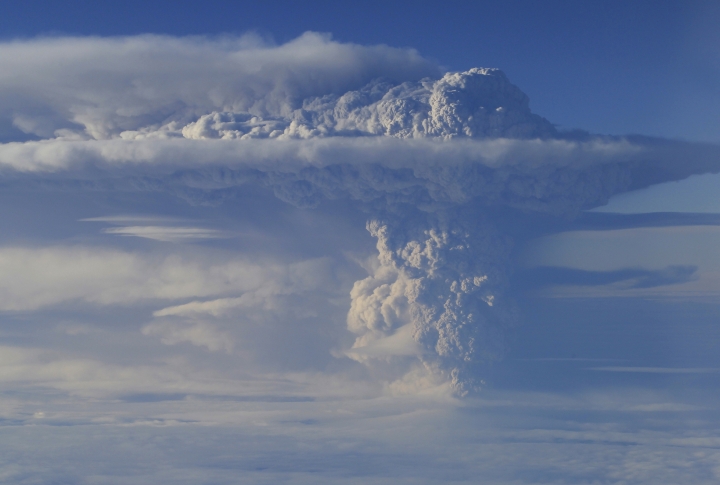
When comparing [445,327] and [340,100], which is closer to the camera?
[340,100]

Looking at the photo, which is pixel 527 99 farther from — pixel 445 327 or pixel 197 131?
pixel 197 131

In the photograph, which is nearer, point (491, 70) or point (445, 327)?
point (491, 70)

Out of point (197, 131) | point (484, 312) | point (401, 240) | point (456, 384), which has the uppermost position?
point (197, 131)

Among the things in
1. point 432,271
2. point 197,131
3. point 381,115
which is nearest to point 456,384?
point 432,271

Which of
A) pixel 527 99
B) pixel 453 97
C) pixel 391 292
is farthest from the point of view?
pixel 391 292

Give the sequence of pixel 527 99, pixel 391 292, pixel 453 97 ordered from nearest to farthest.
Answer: pixel 453 97, pixel 527 99, pixel 391 292

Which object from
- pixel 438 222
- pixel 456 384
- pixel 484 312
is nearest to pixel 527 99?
pixel 438 222

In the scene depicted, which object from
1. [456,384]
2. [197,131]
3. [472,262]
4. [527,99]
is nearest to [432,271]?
[472,262]

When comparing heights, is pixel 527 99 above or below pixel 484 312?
above

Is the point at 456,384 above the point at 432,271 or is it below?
below

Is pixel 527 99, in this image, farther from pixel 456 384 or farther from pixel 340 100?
pixel 456 384
